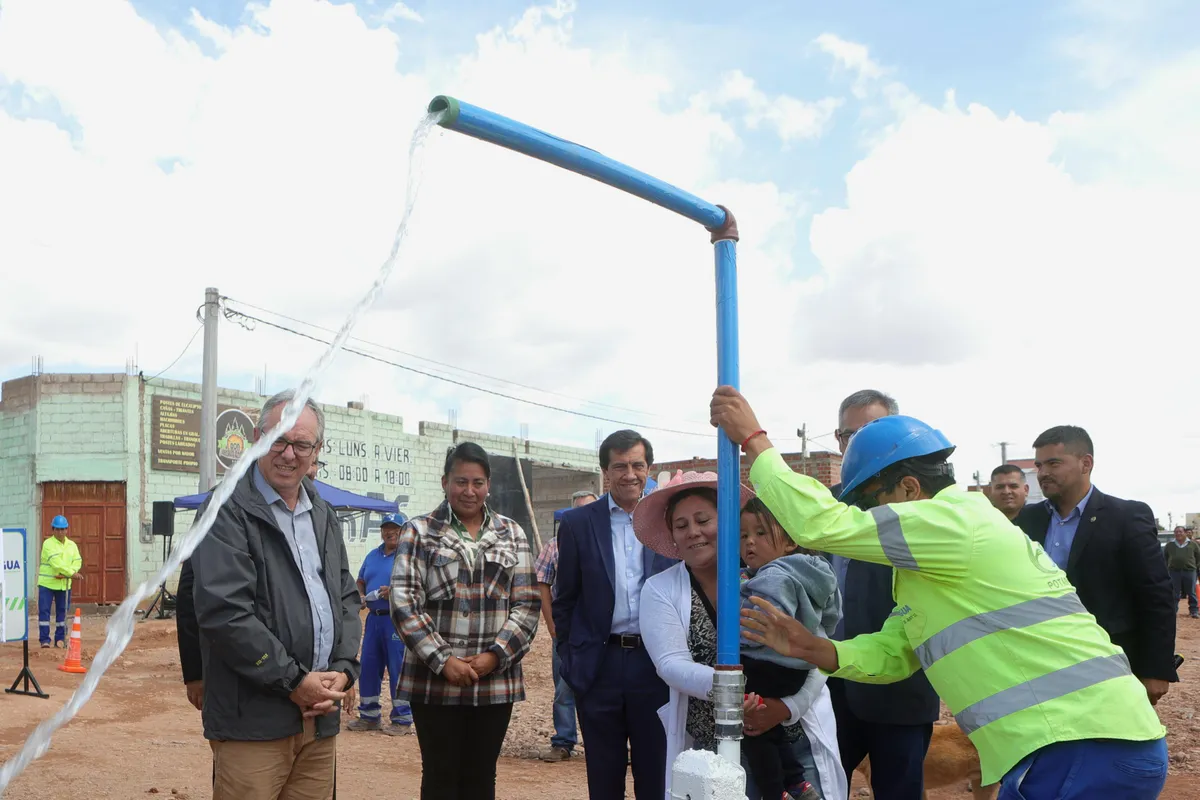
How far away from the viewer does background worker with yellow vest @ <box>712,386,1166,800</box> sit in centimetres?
220

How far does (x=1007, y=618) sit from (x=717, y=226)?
122 centimetres

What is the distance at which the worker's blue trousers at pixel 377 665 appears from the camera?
8711 mm

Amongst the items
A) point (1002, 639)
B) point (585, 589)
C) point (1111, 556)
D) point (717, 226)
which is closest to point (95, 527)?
point (585, 589)

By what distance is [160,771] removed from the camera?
7.22 meters

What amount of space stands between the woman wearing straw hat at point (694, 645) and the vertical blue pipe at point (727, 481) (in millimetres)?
724

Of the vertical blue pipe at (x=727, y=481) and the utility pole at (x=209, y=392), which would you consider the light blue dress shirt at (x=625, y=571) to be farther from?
the utility pole at (x=209, y=392)

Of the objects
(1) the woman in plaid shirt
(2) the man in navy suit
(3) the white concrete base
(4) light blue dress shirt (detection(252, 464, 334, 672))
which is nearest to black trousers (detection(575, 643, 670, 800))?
(2) the man in navy suit

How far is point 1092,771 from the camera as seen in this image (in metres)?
2.18

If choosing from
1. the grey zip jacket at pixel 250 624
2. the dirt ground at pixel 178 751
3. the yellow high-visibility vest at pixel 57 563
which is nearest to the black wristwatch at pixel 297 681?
the grey zip jacket at pixel 250 624

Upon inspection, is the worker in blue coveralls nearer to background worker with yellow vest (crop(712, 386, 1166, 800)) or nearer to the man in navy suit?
the man in navy suit

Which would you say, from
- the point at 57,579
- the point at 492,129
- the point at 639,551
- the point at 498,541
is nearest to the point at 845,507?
the point at 492,129

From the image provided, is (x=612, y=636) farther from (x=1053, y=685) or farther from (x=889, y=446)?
(x=1053, y=685)

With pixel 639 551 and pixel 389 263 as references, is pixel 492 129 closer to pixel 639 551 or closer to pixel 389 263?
pixel 389 263

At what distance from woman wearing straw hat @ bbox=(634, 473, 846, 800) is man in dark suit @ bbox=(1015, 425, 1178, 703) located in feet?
6.06
